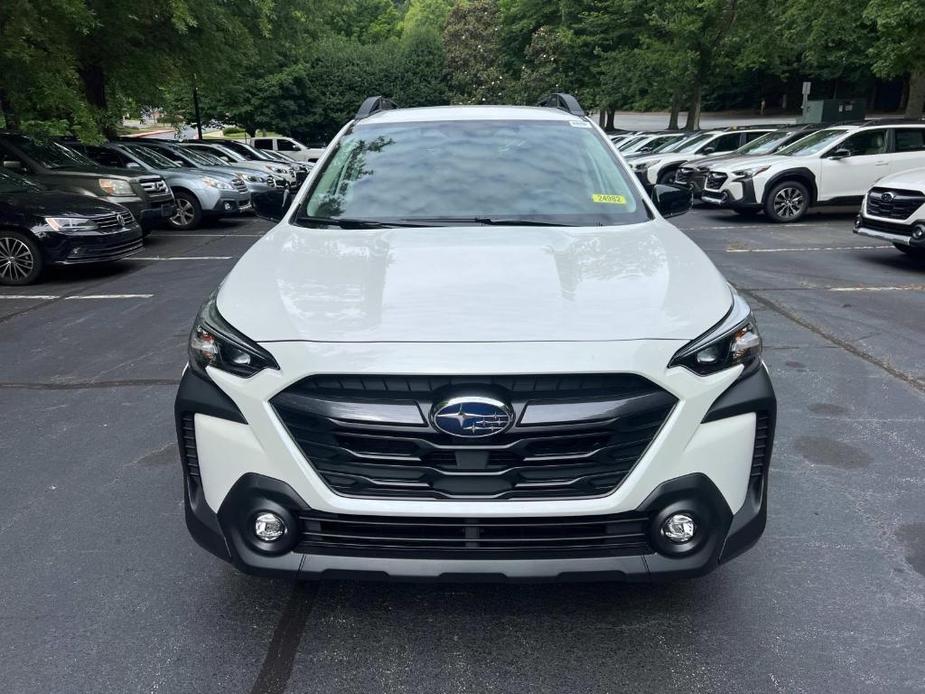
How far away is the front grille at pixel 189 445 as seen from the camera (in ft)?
8.71

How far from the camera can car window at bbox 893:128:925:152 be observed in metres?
14.4

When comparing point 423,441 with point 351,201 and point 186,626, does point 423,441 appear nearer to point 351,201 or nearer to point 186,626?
point 186,626

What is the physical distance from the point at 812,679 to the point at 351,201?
2.72m

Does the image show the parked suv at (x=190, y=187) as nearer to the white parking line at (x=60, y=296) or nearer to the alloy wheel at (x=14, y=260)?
the alloy wheel at (x=14, y=260)

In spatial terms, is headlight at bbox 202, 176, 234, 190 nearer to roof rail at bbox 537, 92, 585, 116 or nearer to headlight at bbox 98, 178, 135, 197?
headlight at bbox 98, 178, 135, 197

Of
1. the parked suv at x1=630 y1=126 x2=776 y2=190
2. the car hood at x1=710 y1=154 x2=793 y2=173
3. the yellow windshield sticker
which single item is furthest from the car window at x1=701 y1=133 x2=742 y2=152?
the yellow windshield sticker

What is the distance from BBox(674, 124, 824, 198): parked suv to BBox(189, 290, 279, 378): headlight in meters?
14.1

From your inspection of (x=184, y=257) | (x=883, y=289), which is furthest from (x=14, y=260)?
(x=883, y=289)

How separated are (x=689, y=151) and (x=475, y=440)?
18.9m

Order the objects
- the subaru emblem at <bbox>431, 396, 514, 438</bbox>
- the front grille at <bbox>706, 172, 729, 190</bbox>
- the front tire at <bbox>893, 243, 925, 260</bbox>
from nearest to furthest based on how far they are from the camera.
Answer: the subaru emblem at <bbox>431, 396, 514, 438</bbox>
the front tire at <bbox>893, 243, 925, 260</bbox>
the front grille at <bbox>706, 172, 729, 190</bbox>

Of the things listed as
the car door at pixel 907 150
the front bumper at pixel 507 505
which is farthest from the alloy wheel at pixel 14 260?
the car door at pixel 907 150

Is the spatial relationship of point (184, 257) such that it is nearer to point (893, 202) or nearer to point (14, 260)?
point (14, 260)

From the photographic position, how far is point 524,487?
8.02 feet

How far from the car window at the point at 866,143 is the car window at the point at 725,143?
18.5ft
